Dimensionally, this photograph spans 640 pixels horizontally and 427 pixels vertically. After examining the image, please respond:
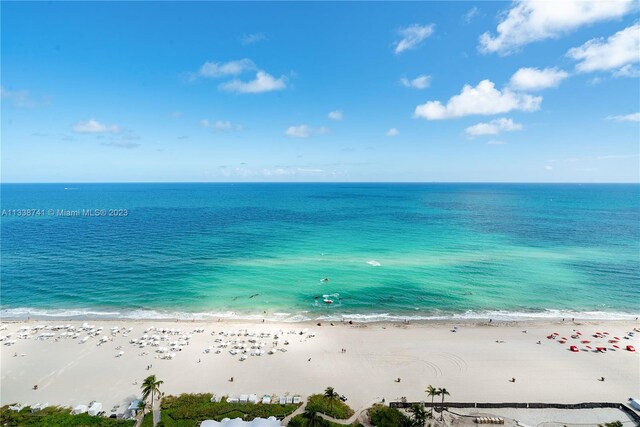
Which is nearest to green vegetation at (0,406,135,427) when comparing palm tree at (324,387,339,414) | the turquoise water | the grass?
the grass

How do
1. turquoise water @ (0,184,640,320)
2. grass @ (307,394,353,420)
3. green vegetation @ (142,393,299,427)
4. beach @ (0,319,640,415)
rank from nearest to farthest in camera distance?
green vegetation @ (142,393,299,427) → grass @ (307,394,353,420) → beach @ (0,319,640,415) → turquoise water @ (0,184,640,320)

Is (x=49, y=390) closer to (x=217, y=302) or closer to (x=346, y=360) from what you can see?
(x=217, y=302)

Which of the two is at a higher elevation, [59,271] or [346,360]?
[59,271]

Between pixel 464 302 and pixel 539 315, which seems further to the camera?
pixel 464 302

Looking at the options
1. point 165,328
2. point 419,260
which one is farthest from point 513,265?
point 165,328

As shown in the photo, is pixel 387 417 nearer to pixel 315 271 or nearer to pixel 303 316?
pixel 303 316

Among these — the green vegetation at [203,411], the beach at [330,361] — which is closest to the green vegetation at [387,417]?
the beach at [330,361]

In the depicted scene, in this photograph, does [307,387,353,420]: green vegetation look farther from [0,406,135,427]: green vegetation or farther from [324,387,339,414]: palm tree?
[0,406,135,427]: green vegetation
